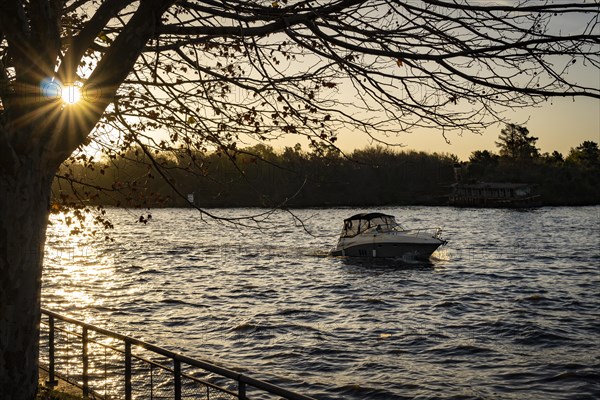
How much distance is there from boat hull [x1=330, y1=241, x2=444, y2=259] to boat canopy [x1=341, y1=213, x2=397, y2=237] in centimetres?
174

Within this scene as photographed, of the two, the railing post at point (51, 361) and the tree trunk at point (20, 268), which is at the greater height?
the tree trunk at point (20, 268)

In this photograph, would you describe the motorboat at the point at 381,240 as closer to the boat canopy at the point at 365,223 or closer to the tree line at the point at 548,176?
the boat canopy at the point at 365,223

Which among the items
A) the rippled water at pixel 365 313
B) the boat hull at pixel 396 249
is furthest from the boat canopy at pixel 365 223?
the rippled water at pixel 365 313

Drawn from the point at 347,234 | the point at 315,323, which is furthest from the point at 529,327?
the point at 347,234

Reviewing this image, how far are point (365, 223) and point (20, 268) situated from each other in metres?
40.8

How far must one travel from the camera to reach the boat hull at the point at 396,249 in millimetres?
42344

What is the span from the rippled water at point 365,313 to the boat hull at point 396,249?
611 mm

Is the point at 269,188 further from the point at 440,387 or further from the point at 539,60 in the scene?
the point at 539,60

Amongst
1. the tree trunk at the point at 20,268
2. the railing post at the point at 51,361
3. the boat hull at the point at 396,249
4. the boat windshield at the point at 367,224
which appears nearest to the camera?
the tree trunk at the point at 20,268

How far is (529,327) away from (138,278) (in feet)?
73.2

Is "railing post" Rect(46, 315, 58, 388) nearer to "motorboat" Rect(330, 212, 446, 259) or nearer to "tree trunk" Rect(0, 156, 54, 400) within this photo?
"tree trunk" Rect(0, 156, 54, 400)

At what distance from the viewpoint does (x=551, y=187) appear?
146m

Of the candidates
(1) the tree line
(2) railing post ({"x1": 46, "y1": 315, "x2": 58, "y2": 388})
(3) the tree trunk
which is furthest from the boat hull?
(1) the tree line

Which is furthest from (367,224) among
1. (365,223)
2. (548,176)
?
(548,176)
